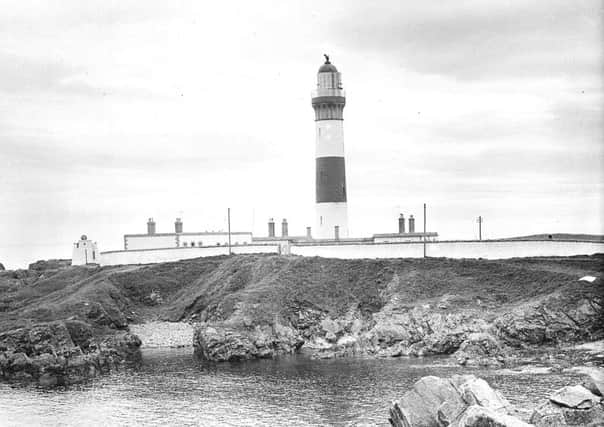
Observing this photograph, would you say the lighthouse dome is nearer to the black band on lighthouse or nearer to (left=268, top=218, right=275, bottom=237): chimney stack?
the black band on lighthouse

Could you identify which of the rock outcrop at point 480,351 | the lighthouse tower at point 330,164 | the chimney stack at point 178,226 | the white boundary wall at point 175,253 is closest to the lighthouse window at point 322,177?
the lighthouse tower at point 330,164

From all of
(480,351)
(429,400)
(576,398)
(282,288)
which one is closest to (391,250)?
(282,288)

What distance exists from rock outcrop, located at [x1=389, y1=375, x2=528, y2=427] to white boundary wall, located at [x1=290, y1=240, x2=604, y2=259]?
115 feet

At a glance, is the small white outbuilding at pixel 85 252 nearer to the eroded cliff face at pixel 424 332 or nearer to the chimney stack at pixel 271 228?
the chimney stack at pixel 271 228

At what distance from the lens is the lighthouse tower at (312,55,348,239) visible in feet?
270

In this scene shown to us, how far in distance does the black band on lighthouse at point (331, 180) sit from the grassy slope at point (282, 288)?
8793 millimetres

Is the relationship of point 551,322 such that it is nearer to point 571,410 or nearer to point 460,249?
point 460,249

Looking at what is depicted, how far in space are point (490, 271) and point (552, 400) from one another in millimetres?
34543

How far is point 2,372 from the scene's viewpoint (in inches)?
2159

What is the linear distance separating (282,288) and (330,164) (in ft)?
59.8

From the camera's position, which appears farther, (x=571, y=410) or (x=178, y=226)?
(x=178, y=226)

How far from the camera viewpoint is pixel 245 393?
4647cm

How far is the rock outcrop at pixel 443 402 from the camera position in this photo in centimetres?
3247

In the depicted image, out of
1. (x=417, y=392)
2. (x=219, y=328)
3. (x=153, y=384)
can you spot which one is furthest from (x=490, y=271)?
(x=417, y=392)
